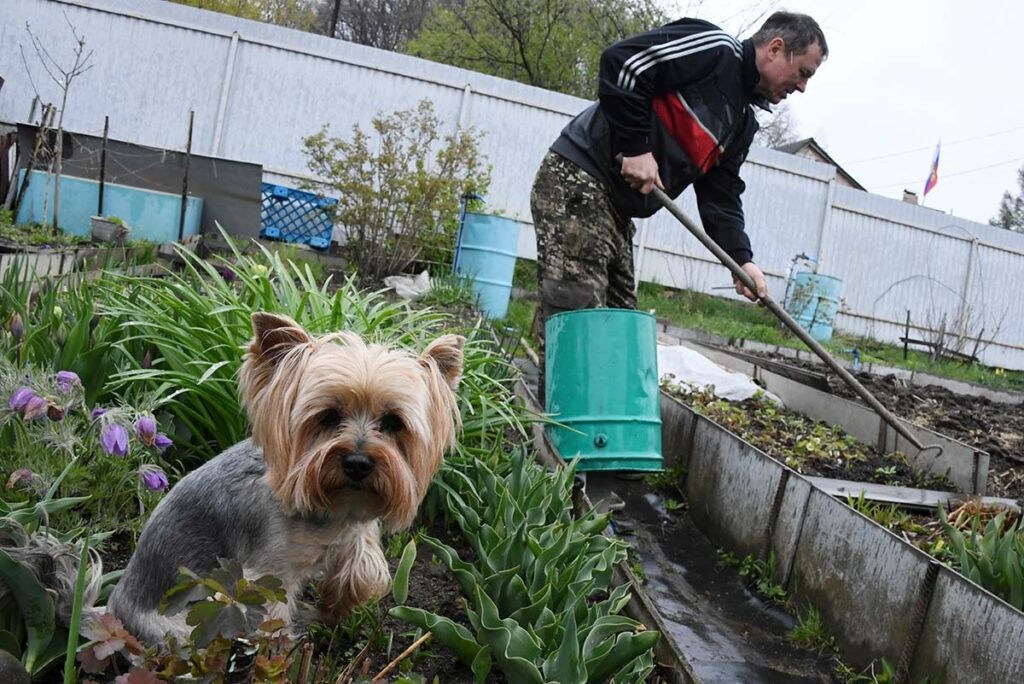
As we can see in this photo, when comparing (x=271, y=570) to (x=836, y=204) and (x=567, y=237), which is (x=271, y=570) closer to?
(x=567, y=237)

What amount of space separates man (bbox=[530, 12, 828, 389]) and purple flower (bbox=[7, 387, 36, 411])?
112 inches

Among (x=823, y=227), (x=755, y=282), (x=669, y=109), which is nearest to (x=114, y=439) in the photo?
(x=669, y=109)

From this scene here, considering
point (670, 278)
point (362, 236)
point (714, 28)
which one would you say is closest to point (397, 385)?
point (714, 28)

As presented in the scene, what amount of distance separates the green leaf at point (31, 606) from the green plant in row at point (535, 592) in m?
0.80

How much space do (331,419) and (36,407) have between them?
88cm

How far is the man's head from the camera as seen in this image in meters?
4.62

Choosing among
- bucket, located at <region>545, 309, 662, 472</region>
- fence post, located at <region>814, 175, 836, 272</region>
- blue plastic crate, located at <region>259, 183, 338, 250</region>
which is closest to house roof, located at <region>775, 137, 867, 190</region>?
fence post, located at <region>814, 175, 836, 272</region>

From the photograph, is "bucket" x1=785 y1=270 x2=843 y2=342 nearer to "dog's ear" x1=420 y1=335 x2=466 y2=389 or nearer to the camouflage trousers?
the camouflage trousers

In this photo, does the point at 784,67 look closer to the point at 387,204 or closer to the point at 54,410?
the point at 54,410

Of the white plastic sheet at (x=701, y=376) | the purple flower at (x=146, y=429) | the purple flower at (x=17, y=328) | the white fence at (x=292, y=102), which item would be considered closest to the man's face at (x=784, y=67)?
the white plastic sheet at (x=701, y=376)

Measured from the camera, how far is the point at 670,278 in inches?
602

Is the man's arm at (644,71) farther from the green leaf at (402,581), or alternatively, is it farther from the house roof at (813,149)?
the house roof at (813,149)

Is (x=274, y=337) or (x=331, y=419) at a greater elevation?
(x=274, y=337)

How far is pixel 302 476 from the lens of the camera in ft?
7.58
